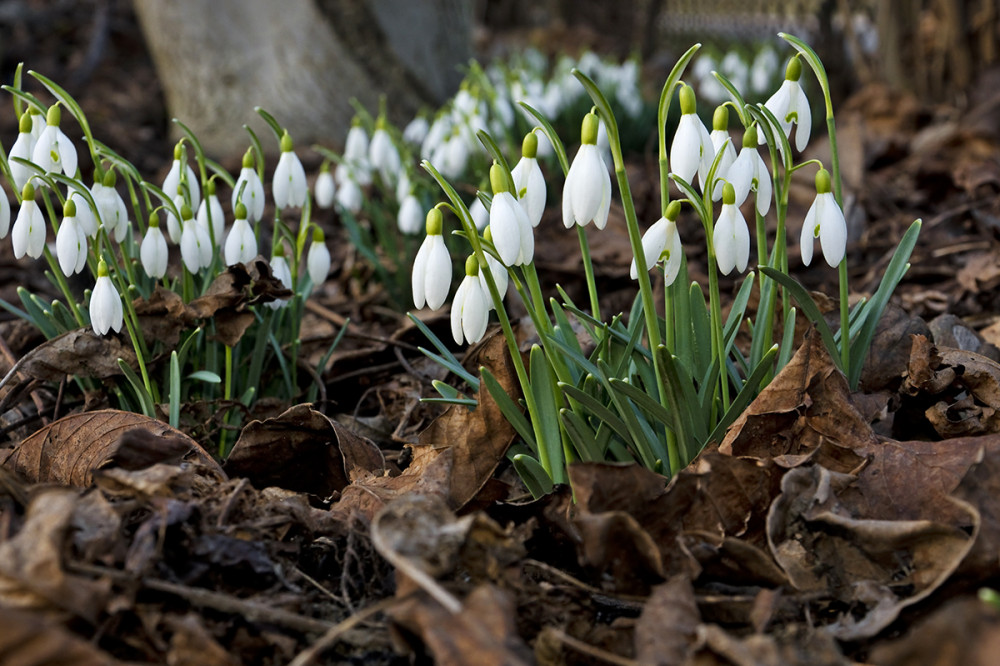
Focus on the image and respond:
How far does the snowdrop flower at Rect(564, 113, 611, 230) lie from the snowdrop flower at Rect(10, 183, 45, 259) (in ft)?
3.01

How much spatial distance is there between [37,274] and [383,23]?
212 centimetres

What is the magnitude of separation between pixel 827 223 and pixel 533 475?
0.57 m

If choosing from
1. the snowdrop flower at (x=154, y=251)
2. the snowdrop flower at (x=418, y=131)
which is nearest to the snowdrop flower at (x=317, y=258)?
the snowdrop flower at (x=154, y=251)

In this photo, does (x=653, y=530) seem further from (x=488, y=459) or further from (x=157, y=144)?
(x=157, y=144)

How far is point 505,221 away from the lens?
1.19 meters

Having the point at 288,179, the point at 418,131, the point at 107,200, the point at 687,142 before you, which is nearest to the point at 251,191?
the point at 288,179

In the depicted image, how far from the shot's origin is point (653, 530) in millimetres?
1188

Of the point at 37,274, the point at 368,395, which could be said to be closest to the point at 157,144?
the point at 37,274

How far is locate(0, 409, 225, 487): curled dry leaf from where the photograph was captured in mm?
1409

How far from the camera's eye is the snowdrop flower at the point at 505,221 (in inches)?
46.8

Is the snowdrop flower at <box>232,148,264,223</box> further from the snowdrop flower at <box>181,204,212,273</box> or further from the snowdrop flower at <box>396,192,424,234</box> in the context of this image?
the snowdrop flower at <box>396,192,424,234</box>

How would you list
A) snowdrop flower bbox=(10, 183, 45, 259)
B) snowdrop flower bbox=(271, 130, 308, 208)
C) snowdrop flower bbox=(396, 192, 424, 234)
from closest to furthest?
snowdrop flower bbox=(10, 183, 45, 259) → snowdrop flower bbox=(271, 130, 308, 208) → snowdrop flower bbox=(396, 192, 424, 234)

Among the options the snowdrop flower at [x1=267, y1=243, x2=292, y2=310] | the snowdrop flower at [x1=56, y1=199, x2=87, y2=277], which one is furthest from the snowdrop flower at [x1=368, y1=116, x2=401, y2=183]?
the snowdrop flower at [x1=56, y1=199, x2=87, y2=277]

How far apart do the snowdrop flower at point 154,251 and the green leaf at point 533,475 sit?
2.66 ft
